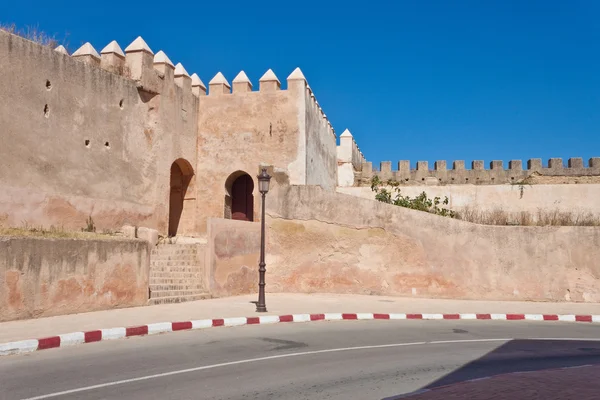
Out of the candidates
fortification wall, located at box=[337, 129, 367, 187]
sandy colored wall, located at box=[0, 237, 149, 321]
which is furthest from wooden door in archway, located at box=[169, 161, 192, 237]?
sandy colored wall, located at box=[0, 237, 149, 321]

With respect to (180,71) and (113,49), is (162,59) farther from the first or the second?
(113,49)

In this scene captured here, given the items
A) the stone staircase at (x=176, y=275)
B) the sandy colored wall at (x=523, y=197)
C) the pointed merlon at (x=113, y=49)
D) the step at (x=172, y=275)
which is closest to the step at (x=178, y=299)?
the stone staircase at (x=176, y=275)

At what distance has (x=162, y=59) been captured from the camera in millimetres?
21297

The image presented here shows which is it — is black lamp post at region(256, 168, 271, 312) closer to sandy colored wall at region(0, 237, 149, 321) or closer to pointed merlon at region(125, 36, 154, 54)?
sandy colored wall at region(0, 237, 149, 321)

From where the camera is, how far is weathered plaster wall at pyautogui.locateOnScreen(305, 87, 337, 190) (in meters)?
22.6

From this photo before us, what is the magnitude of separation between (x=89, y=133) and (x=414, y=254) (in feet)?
35.5

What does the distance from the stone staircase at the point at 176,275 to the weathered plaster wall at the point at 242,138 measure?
20.0ft

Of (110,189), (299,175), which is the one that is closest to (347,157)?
(299,175)

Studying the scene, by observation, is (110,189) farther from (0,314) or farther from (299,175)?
(0,314)

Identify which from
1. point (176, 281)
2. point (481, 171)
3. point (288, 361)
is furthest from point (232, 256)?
point (481, 171)

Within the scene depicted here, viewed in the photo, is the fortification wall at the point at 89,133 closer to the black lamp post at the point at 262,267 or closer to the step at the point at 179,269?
the step at the point at 179,269

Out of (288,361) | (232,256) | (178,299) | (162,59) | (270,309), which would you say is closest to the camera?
(288,361)

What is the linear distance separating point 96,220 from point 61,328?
959cm

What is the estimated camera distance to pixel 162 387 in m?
5.62
